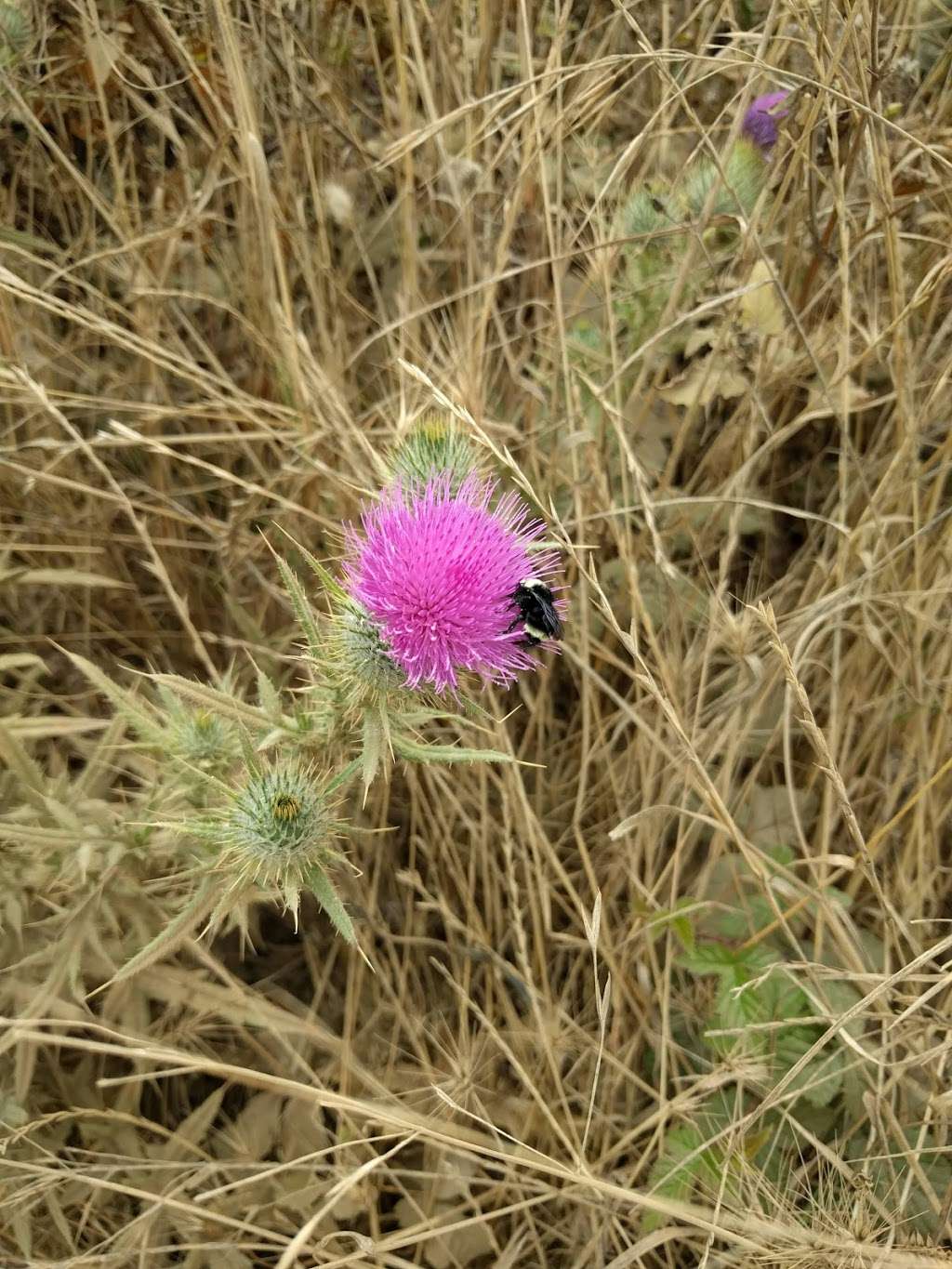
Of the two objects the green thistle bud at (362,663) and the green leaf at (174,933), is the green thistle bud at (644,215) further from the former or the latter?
the green leaf at (174,933)

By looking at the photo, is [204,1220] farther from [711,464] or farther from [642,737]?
[711,464]

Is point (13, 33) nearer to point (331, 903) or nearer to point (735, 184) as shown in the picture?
point (735, 184)

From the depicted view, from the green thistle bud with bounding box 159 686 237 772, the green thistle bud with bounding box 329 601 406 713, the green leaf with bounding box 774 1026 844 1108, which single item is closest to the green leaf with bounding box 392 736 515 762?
the green thistle bud with bounding box 329 601 406 713

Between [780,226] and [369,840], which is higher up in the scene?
[780,226]

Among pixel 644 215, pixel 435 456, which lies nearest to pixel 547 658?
pixel 435 456

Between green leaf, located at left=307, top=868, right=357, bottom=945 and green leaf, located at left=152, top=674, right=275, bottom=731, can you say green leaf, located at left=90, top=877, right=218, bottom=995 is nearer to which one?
green leaf, located at left=307, top=868, right=357, bottom=945

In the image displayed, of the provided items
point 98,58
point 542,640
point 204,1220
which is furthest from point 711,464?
point 204,1220
